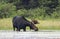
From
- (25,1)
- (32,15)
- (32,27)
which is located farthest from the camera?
→ (25,1)

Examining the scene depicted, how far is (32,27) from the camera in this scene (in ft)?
54.3

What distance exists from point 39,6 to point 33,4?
908 millimetres

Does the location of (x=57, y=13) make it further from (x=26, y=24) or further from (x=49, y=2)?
(x=26, y=24)

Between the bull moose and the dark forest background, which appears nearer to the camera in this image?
the bull moose

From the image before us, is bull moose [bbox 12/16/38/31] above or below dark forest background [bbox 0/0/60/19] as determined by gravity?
above

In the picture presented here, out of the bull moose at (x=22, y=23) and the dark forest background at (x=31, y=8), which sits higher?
the bull moose at (x=22, y=23)

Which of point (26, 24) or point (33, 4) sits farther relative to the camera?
point (33, 4)

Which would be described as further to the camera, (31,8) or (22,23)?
(31,8)

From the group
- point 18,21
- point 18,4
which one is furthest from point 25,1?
point 18,21

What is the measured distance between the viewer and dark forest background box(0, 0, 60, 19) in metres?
34.7

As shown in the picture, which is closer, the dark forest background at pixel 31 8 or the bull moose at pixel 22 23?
the bull moose at pixel 22 23

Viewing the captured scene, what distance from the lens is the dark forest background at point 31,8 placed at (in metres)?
34.7

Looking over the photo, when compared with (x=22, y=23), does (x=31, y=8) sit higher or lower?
lower

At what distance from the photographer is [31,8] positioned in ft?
126
